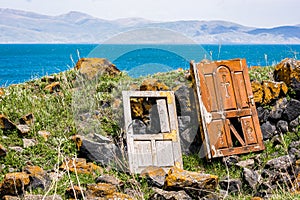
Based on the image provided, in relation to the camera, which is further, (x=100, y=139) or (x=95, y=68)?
(x=95, y=68)

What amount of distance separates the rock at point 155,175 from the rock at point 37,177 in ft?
4.78

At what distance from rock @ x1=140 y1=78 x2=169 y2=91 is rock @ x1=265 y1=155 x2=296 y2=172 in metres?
2.50

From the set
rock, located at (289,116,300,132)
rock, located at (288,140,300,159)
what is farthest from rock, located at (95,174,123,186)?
rock, located at (289,116,300,132)

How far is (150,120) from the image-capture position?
8.34m

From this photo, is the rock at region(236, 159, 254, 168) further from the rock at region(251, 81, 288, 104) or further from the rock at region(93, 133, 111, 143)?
the rock at region(93, 133, 111, 143)

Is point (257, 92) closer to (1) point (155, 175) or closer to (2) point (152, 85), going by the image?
(2) point (152, 85)

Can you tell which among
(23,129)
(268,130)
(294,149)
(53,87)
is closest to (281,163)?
(294,149)

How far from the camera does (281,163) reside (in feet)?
23.8

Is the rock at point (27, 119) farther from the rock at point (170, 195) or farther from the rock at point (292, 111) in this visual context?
the rock at point (292, 111)

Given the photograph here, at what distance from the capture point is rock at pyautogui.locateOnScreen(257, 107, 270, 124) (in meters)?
8.51

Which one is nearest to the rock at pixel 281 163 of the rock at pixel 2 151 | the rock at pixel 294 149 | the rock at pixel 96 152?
the rock at pixel 294 149

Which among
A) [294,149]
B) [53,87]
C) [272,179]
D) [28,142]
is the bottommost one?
[272,179]

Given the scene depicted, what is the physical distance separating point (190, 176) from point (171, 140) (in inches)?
62.6

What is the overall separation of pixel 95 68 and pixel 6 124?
8.79ft
